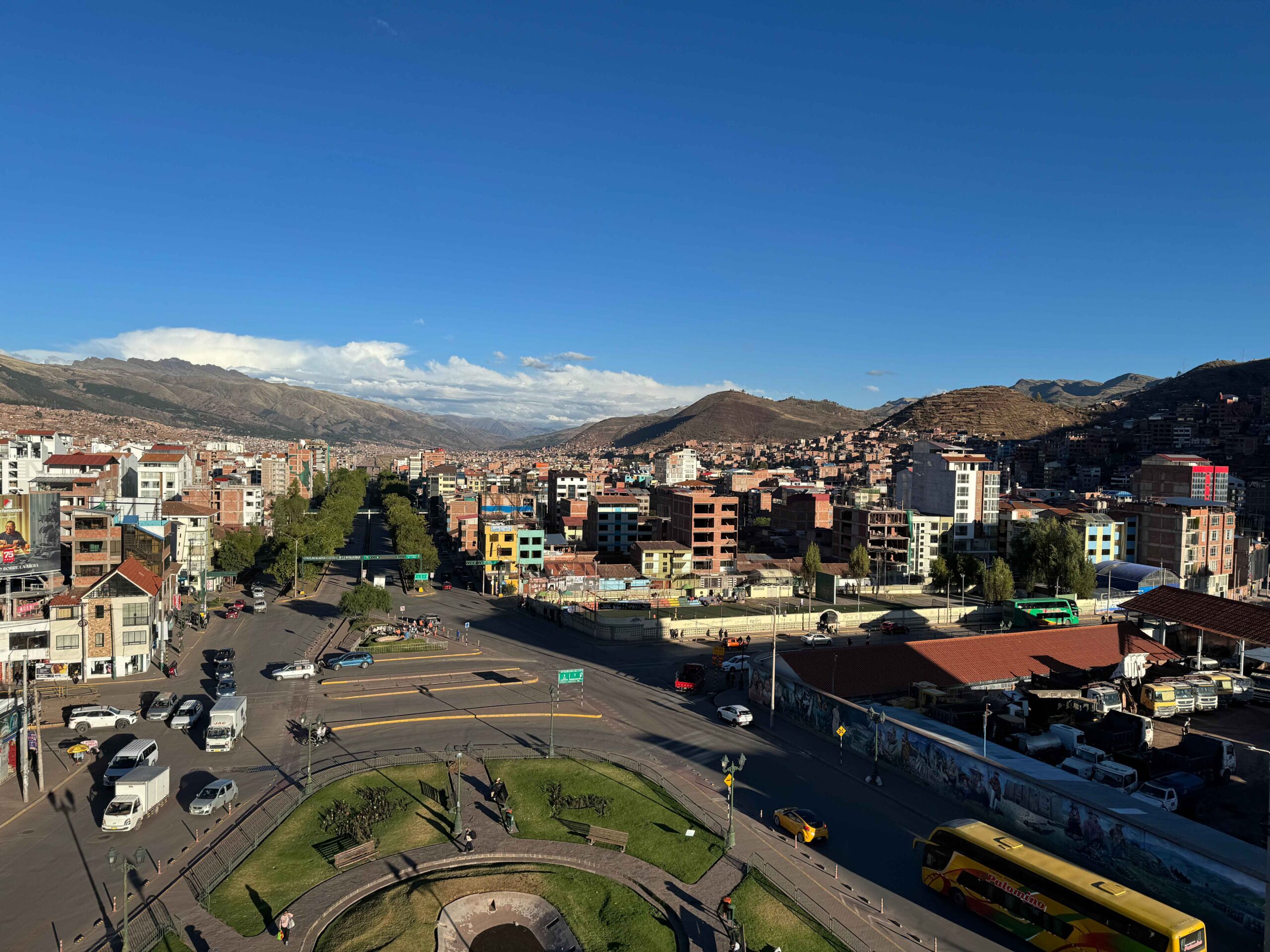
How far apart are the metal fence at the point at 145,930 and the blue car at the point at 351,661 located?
975 inches

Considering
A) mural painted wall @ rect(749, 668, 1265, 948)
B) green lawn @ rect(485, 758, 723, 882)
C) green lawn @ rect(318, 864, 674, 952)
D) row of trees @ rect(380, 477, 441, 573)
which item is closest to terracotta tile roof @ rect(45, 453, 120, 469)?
row of trees @ rect(380, 477, 441, 573)

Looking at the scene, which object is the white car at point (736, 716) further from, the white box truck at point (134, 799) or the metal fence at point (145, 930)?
the metal fence at point (145, 930)

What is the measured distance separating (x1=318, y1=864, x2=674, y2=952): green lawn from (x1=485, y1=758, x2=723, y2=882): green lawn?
1.89 m

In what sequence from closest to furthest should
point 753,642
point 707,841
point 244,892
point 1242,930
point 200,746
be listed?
point 1242,930 < point 244,892 < point 707,841 < point 200,746 < point 753,642

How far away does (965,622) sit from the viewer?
2596 inches

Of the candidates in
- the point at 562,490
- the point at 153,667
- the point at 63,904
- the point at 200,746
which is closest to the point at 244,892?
the point at 63,904

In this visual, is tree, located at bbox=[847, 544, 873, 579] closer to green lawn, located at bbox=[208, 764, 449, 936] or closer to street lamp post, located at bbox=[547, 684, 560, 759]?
street lamp post, located at bbox=[547, 684, 560, 759]

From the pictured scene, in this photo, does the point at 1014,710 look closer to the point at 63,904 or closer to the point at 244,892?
the point at 244,892

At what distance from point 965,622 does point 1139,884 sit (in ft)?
154

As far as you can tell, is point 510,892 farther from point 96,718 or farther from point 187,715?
point 96,718

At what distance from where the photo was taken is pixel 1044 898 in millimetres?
18500

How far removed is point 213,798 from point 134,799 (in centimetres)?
226

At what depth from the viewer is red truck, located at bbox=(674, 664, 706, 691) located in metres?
A: 41.9

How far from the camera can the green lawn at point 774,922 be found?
19031mm
